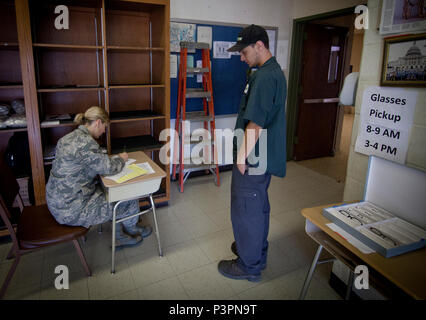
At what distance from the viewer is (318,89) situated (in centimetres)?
460

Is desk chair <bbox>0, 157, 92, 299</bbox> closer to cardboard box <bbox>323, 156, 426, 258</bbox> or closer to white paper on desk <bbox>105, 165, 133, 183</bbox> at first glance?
white paper on desk <bbox>105, 165, 133, 183</bbox>

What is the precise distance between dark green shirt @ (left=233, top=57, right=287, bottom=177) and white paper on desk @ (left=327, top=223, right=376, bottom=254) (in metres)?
0.56

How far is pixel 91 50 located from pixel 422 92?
2673 mm

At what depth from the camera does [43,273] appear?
212 cm

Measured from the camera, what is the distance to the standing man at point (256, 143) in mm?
1739

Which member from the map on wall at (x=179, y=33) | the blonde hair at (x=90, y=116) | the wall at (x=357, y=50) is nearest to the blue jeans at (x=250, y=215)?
the blonde hair at (x=90, y=116)

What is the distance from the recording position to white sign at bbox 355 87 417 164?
4.74 ft

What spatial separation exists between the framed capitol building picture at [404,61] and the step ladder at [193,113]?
2.13m

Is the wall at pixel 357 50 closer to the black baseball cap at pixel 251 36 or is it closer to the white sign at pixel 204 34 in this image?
the white sign at pixel 204 34

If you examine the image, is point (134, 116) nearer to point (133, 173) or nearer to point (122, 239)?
point (133, 173)

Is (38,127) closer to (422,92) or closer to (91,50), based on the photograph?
(91,50)

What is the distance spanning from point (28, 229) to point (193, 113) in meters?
2.21
